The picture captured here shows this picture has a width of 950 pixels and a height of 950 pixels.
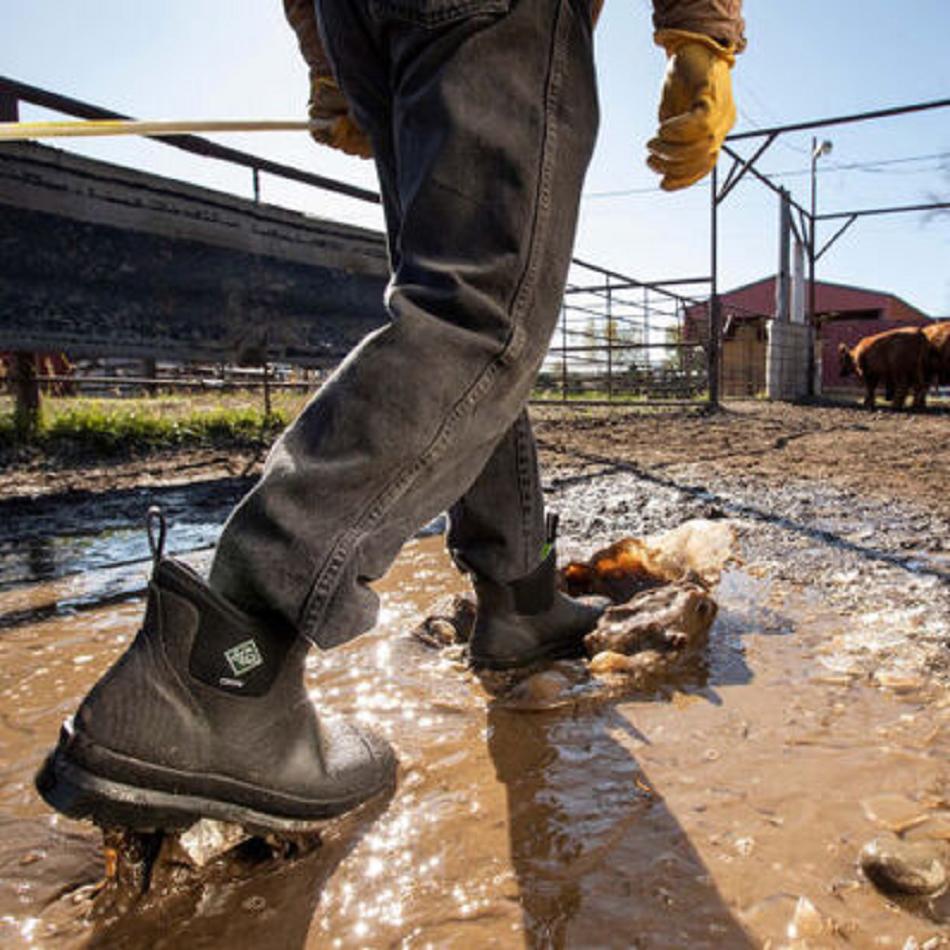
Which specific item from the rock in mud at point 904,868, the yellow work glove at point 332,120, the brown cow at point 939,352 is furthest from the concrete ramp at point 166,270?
the brown cow at point 939,352

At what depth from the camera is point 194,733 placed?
0.65 metres

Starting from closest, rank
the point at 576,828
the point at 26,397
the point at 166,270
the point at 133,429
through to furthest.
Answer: the point at 576,828, the point at 166,270, the point at 26,397, the point at 133,429

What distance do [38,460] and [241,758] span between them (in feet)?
12.0

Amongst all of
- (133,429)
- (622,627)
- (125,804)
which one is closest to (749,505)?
(622,627)

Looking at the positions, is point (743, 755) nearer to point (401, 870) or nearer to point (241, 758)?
point (401, 870)

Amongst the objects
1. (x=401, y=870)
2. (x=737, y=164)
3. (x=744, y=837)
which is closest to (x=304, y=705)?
(x=401, y=870)

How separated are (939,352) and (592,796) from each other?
11121 millimetres

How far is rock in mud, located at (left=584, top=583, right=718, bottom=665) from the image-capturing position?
115cm

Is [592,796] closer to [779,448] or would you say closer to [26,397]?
[779,448]

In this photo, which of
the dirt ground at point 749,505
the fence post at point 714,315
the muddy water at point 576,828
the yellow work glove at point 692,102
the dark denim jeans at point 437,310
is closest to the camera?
the muddy water at point 576,828

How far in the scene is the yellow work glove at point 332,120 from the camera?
1246 millimetres

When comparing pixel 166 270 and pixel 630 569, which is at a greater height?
pixel 166 270

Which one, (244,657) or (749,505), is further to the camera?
(749,505)

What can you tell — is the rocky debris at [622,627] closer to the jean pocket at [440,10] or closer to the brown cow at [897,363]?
the jean pocket at [440,10]
